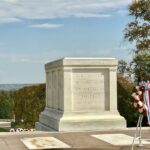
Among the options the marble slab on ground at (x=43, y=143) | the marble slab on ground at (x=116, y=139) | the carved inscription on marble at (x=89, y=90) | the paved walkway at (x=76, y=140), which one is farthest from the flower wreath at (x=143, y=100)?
the carved inscription on marble at (x=89, y=90)

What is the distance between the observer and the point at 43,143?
12.9 meters

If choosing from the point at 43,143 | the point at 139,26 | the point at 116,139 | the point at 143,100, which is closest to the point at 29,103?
the point at 139,26

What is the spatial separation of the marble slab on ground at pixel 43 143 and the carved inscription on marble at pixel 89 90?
260 centimetres

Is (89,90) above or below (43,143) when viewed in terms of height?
above

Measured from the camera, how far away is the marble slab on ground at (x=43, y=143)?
12.2 meters

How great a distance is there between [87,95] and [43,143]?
3.75m

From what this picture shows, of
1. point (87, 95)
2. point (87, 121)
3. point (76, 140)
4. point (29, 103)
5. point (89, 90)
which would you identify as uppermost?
point (89, 90)

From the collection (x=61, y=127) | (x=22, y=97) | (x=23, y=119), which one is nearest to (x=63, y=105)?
(x=61, y=127)

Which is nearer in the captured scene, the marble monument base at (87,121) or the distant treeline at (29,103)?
the marble monument base at (87,121)

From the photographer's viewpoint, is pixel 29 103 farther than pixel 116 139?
Yes

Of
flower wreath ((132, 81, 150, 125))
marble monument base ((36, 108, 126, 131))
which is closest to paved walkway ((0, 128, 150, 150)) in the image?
marble monument base ((36, 108, 126, 131))

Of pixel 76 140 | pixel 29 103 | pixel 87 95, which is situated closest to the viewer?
pixel 76 140

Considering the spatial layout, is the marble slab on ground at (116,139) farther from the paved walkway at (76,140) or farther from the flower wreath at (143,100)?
the flower wreath at (143,100)

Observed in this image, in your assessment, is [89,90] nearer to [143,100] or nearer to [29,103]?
[143,100]
